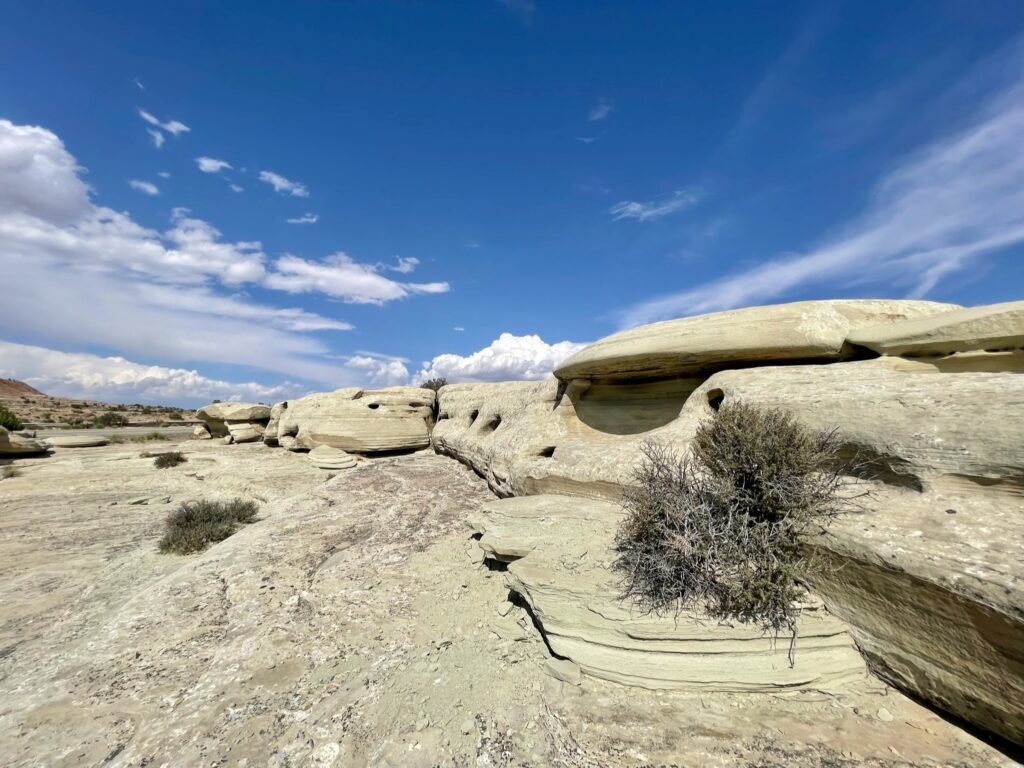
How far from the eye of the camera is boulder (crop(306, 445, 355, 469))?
43.5 ft

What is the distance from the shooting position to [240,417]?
68.7 feet

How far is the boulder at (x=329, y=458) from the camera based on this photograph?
13.3 meters

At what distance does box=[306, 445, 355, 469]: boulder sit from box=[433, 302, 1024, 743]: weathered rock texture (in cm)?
755

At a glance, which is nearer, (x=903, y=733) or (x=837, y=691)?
(x=903, y=733)

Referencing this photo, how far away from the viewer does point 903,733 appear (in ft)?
8.14

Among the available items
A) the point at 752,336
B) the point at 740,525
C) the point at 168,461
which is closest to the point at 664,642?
the point at 740,525

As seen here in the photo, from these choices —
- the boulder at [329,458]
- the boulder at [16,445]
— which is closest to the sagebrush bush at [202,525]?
the boulder at [329,458]

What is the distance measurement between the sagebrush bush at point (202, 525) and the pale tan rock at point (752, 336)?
725 cm

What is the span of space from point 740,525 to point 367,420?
42.0 feet

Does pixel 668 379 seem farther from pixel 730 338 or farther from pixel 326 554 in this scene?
pixel 326 554

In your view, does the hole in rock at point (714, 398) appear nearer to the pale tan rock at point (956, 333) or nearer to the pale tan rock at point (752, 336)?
the pale tan rock at point (752, 336)

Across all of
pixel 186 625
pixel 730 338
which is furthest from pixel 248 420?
pixel 730 338

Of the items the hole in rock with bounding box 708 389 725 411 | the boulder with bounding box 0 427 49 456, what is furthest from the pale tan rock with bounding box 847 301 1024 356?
the boulder with bounding box 0 427 49 456

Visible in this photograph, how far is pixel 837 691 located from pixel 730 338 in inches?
168
